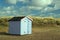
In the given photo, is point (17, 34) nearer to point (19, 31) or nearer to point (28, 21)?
point (19, 31)

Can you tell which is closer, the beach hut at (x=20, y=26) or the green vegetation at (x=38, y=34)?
the green vegetation at (x=38, y=34)

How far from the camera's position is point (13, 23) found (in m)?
41.8

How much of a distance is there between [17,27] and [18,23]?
2.59 feet

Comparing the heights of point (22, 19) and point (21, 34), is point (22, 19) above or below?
above

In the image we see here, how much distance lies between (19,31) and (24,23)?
1731 millimetres

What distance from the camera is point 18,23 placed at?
40.9 metres

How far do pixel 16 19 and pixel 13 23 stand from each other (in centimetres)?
93

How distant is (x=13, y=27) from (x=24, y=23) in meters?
2.28

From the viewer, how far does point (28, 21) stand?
139ft

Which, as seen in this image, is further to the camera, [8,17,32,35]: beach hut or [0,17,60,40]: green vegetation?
[8,17,32,35]: beach hut

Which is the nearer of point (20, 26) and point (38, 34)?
point (20, 26)

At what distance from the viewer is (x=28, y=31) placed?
42.8 meters

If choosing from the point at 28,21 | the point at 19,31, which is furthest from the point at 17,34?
the point at 28,21

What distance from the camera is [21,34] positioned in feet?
134
